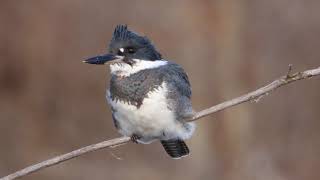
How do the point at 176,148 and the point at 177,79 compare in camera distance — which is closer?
the point at 177,79

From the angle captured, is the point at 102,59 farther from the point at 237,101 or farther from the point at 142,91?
the point at 237,101

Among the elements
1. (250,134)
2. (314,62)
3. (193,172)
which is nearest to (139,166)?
(193,172)

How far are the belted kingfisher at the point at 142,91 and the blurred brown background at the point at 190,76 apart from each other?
3.32 m

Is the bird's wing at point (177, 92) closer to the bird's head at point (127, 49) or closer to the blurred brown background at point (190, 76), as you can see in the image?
the bird's head at point (127, 49)

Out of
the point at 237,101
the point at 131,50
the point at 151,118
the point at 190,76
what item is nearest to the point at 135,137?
the point at 151,118

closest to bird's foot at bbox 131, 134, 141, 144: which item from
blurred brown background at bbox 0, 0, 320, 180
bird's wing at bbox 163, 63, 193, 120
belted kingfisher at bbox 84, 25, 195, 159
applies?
belted kingfisher at bbox 84, 25, 195, 159

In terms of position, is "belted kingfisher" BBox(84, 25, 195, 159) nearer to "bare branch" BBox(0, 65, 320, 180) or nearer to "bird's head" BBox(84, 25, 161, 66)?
"bird's head" BBox(84, 25, 161, 66)

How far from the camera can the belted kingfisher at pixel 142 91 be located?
3617 millimetres

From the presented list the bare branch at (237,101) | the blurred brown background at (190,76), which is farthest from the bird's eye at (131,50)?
the blurred brown background at (190,76)

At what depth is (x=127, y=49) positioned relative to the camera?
143 inches

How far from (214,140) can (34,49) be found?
1.53 m

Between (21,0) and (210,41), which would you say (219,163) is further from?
(21,0)

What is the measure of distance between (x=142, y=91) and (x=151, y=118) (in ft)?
0.35

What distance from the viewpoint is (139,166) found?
7.22m
